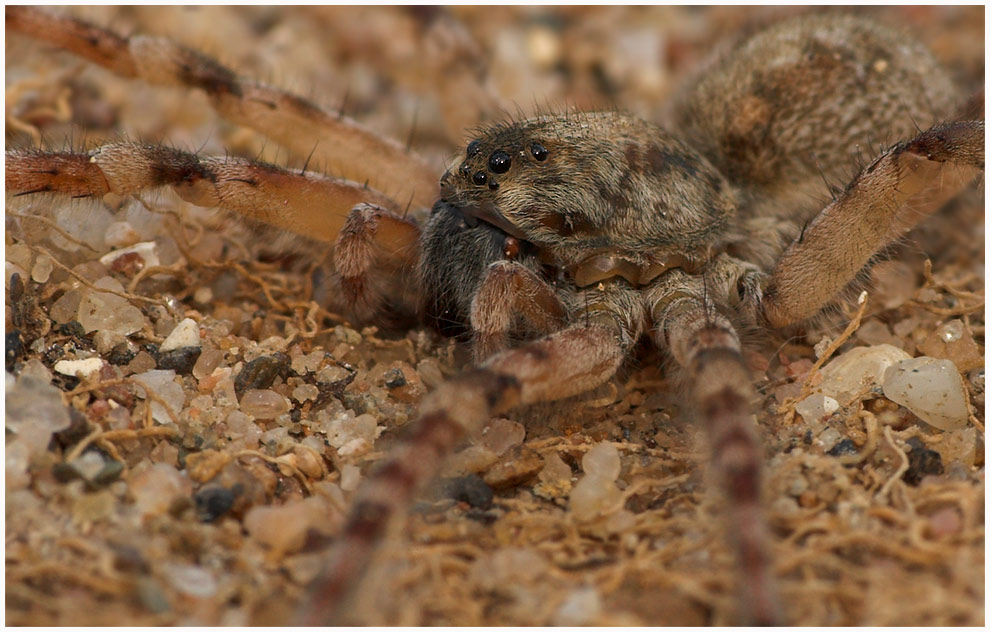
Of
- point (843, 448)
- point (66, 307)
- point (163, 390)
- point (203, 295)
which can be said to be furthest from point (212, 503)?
point (843, 448)

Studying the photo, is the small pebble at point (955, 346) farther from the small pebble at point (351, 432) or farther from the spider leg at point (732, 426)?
the small pebble at point (351, 432)

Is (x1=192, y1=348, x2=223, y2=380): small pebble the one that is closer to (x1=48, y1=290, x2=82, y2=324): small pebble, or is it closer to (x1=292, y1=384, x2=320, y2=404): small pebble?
(x1=292, y1=384, x2=320, y2=404): small pebble

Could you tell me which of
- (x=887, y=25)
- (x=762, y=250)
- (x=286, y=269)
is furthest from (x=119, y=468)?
(x=887, y=25)

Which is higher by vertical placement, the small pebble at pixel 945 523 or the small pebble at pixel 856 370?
the small pebble at pixel 856 370

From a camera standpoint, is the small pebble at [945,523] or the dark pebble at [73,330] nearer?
the small pebble at [945,523]

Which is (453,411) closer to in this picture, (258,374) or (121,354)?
(258,374)

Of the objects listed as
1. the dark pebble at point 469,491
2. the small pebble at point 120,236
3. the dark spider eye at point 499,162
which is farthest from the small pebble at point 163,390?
the dark spider eye at point 499,162
